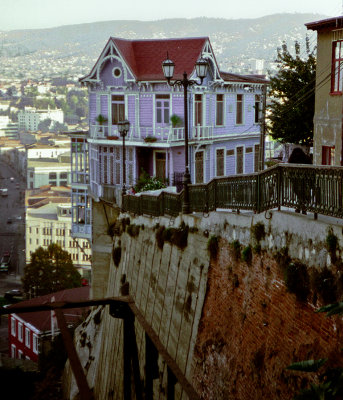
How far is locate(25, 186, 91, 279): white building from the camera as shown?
110m

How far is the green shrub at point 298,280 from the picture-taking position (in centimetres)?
949

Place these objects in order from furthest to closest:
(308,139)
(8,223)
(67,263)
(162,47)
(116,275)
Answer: (8,223) < (67,263) < (162,47) < (308,139) < (116,275)

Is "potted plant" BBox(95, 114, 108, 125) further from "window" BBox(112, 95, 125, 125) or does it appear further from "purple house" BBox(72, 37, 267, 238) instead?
"window" BBox(112, 95, 125, 125)

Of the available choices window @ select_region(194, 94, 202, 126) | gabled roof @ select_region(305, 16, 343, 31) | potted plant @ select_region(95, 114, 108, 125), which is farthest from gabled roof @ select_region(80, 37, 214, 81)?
gabled roof @ select_region(305, 16, 343, 31)

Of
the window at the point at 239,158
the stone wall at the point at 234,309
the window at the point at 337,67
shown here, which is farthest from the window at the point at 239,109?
the stone wall at the point at 234,309

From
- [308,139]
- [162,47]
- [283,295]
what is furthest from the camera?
[162,47]

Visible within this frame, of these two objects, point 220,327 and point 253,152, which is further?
point 253,152

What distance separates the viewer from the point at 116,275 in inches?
901

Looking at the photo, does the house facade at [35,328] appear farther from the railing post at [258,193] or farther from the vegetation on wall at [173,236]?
the railing post at [258,193]

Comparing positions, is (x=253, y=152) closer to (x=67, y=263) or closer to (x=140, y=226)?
(x=140, y=226)

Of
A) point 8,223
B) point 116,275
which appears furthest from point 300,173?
point 8,223

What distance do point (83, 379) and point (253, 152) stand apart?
33.2 meters

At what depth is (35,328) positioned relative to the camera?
55.3m

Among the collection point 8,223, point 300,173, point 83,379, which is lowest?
point 8,223
